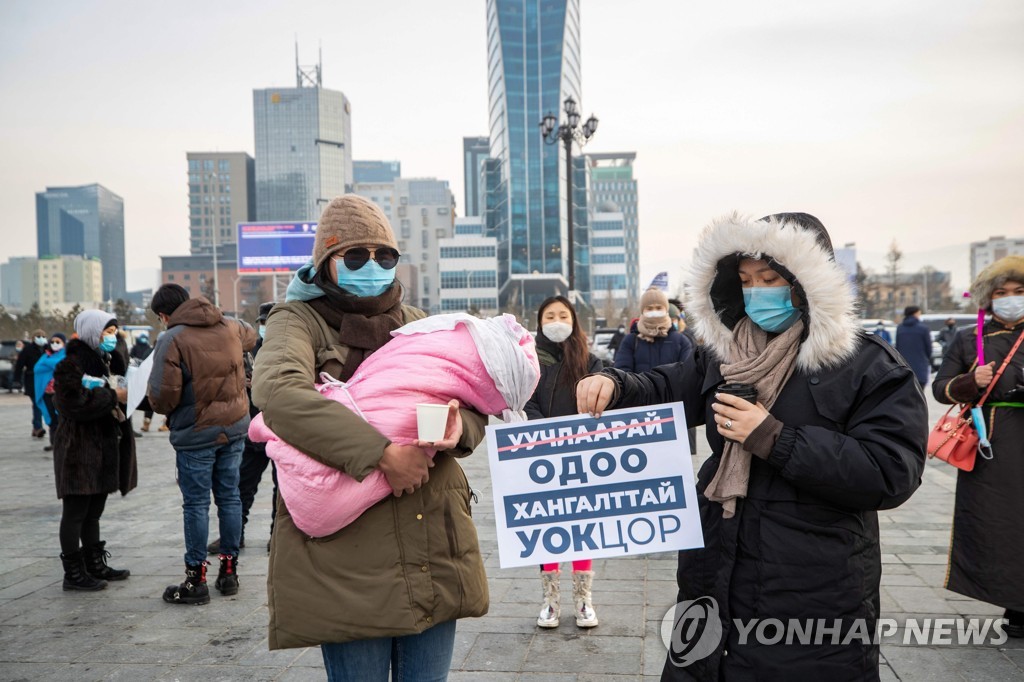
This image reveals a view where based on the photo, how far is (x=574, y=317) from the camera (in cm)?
532

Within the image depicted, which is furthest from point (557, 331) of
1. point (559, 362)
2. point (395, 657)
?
point (395, 657)

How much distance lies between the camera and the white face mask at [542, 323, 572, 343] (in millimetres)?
5156

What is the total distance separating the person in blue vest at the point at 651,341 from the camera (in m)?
7.10

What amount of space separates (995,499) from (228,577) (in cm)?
493

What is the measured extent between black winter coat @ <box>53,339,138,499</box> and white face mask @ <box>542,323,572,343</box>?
3.16 m

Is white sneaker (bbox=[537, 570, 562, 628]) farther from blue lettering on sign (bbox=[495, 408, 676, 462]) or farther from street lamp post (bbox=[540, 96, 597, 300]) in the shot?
street lamp post (bbox=[540, 96, 597, 300])

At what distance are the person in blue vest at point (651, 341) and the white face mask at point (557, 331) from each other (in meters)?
1.98

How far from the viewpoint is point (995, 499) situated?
4609mm

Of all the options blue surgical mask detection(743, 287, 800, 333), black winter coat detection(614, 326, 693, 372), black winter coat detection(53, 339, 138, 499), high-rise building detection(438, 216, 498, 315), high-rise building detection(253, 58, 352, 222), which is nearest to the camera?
blue surgical mask detection(743, 287, 800, 333)

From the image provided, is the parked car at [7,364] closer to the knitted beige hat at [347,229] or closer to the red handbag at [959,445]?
the knitted beige hat at [347,229]

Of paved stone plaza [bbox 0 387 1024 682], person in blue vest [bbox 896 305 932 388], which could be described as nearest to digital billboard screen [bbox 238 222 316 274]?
person in blue vest [bbox 896 305 932 388]

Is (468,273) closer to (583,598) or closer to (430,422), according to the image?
(583,598)

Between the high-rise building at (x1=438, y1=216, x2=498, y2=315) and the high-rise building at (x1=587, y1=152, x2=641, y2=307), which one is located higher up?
the high-rise building at (x1=587, y1=152, x2=641, y2=307)

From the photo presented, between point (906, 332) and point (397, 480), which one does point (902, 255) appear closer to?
point (906, 332)
